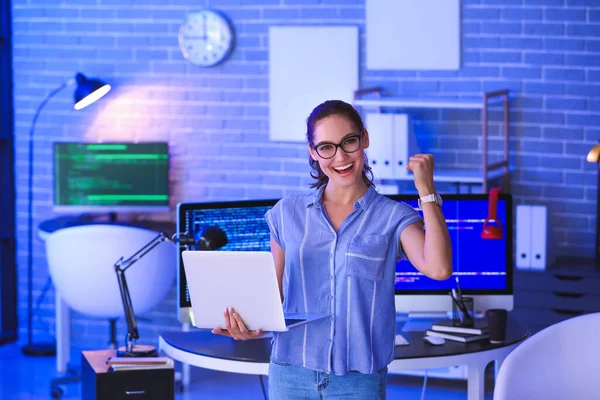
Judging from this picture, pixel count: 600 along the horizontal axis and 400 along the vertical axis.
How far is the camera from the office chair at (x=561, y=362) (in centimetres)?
248

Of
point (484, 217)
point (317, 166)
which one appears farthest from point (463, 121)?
point (317, 166)

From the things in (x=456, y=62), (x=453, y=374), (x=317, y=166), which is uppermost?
(x=456, y=62)

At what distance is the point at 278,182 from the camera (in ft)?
18.3

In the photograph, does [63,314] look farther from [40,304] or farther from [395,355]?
[395,355]

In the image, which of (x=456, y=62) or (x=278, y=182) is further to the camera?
(x=278, y=182)

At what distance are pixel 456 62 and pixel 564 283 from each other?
1311 millimetres

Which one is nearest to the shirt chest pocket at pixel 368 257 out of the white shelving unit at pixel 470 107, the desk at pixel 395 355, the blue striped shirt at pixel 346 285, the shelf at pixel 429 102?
the blue striped shirt at pixel 346 285

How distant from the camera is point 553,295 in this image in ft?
15.0

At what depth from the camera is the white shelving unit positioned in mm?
4828

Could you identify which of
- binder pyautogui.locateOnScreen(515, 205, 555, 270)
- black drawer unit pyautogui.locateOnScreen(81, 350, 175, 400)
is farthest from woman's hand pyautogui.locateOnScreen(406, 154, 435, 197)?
binder pyautogui.locateOnScreen(515, 205, 555, 270)

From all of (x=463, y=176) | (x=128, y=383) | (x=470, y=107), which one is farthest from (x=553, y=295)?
(x=128, y=383)

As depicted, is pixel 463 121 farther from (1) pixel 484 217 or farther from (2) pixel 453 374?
(1) pixel 484 217

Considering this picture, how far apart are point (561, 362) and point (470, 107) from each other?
2582 millimetres

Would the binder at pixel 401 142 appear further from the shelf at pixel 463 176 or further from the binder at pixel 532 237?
the binder at pixel 532 237
